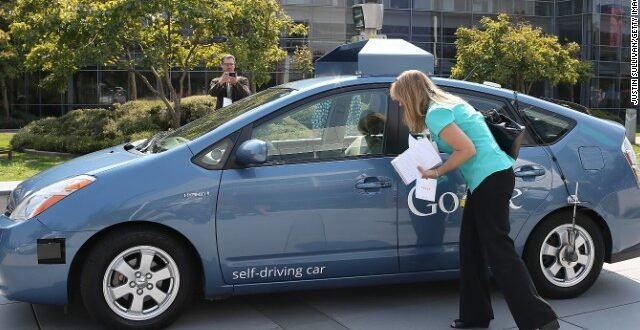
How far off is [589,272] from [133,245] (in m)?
3.18

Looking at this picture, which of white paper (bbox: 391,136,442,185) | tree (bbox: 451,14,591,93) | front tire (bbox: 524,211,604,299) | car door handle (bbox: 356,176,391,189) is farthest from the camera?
tree (bbox: 451,14,591,93)

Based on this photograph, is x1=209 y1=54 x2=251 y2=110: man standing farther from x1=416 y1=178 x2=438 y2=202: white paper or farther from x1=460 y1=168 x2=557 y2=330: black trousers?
x1=460 y1=168 x2=557 y2=330: black trousers

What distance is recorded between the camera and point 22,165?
13406 millimetres

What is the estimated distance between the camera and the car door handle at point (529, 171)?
4695 mm

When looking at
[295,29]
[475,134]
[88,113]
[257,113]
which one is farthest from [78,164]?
[295,29]

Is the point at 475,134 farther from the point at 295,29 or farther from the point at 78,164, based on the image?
the point at 295,29

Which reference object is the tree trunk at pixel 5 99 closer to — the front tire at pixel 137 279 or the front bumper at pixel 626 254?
the front tire at pixel 137 279

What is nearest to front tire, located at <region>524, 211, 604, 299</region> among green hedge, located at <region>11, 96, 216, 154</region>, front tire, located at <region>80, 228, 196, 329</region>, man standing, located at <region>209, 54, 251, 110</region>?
front tire, located at <region>80, 228, 196, 329</region>

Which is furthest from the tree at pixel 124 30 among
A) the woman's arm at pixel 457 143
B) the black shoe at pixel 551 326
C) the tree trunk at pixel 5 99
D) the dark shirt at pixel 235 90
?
the tree trunk at pixel 5 99

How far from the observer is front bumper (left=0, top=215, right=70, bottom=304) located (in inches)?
157

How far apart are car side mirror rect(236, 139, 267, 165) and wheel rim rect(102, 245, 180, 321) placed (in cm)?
75

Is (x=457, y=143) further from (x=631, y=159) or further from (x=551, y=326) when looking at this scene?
(x=631, y=159)

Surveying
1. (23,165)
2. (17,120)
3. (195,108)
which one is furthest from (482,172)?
(17,120)

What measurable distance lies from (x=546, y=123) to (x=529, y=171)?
1.45 feet
